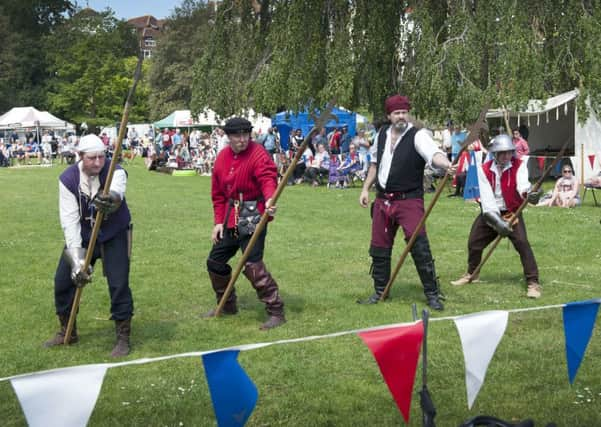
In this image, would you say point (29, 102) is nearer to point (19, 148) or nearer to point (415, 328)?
point (19, 148)

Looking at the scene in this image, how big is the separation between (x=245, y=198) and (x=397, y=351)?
3226mm

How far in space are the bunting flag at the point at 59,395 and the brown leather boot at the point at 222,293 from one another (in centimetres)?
376

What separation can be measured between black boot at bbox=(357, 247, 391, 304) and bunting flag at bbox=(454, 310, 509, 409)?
11.7 feet

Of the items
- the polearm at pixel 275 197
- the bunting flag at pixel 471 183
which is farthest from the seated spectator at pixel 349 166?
the polearm at pixel 275 197

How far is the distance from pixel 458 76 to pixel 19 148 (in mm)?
30233

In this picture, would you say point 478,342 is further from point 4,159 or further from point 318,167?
point 4,159

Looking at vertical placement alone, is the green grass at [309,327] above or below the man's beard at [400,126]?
below

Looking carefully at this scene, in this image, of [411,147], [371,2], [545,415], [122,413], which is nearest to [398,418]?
[545,415]

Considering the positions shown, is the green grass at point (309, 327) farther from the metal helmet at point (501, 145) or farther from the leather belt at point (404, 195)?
the metal helmet at point (501, 145)

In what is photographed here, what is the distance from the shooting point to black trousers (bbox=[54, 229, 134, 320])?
19.4ft

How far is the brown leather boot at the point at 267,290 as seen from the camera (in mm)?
6555

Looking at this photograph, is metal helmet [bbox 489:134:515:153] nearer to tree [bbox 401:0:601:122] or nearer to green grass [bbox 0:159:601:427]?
green grass [bbox 0:159:601:427]

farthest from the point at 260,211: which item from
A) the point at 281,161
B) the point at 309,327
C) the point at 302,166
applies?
the point at 281,161

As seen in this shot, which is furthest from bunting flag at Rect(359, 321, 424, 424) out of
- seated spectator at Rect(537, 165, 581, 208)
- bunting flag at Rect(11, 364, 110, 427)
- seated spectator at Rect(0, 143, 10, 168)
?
seated spectator at Rect(0, 143, 10, 168)
